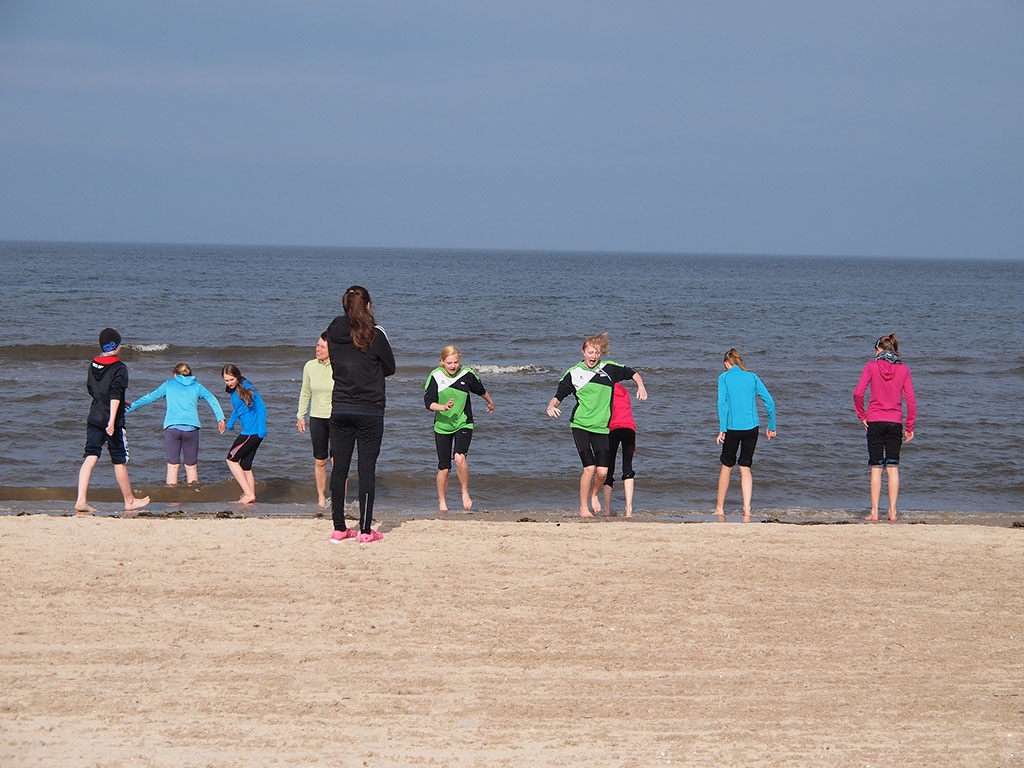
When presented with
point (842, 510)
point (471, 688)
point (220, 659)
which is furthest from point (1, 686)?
point (842, 510)

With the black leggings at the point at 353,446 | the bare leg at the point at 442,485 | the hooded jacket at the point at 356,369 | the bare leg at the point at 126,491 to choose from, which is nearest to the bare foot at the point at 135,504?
the bare leg at the point at 126,491

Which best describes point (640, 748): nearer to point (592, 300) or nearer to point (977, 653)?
point (977, 653)

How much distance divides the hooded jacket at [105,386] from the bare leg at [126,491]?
664 mm

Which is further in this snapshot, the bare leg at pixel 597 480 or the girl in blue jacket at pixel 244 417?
the girl in blue jacket at pixel 244 417

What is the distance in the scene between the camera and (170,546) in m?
7.63

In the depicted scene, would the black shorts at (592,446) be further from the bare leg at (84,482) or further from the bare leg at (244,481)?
the bare leg at (84,482)

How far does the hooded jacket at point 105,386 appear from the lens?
9477 mm

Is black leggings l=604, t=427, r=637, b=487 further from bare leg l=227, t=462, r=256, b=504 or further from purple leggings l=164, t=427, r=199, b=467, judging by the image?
purple leggings l=164, t=427, r=199, b=467

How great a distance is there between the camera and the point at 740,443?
10.2 meters

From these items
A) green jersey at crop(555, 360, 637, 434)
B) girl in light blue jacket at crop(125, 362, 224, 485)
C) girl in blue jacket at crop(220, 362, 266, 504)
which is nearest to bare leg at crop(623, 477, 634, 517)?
green jersey at crop(555, 360, 637, 434)

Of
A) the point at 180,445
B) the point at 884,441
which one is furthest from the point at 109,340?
the point at 884,441

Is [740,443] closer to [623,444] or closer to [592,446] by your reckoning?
[623,444]

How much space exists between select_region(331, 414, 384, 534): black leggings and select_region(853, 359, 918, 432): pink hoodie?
16.5ft

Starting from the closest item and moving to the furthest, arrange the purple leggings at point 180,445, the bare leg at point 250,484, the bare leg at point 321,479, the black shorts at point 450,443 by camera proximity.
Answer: the black shorts at point 450,443
the bare leg at point 321,479
the bare leg at point 250,484
the purple leggings at point 180,445
